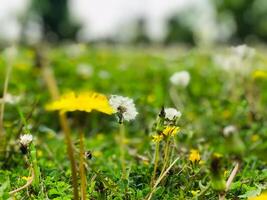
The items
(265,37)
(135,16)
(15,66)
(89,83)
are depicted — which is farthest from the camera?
(265,37)

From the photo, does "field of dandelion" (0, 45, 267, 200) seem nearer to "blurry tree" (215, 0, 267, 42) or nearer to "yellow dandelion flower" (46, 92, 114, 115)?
"yellow dandelion flower" (46, 92, 114, 115)

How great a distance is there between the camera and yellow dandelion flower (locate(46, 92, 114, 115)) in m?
1.30

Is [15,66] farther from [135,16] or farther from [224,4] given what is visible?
[224,4]

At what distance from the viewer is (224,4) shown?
115ft

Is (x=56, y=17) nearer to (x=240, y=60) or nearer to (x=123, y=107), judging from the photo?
(x=240, y=60)

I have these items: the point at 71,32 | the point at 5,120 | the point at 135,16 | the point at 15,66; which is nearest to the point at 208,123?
the point at 5,120

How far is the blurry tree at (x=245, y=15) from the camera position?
115ft

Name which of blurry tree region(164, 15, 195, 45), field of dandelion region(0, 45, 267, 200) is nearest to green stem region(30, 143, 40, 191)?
field of dandelion region(0, 45, 267, 200)

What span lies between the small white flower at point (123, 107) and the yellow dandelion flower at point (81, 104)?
154mm

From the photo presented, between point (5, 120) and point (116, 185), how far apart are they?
4.97 ft

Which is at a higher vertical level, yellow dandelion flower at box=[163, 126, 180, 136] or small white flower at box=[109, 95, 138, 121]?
small white flower at box=[109, 95, 138, 121]

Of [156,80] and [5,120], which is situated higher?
[156,80]

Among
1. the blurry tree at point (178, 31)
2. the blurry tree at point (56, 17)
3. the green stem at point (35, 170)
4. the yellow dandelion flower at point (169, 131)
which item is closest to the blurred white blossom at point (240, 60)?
the yellow dandelion flower at point (169, 131)

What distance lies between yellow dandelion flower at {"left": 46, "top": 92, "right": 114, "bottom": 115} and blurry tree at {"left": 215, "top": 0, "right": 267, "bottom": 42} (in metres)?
34.0
